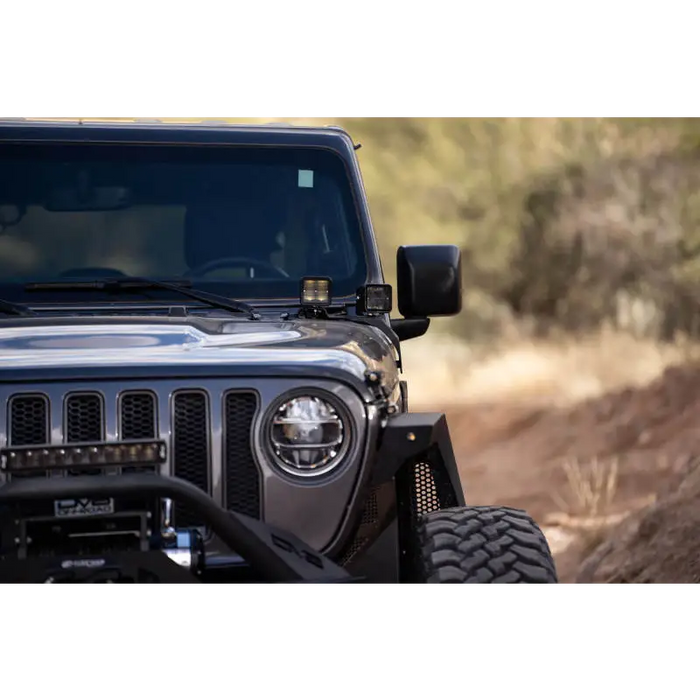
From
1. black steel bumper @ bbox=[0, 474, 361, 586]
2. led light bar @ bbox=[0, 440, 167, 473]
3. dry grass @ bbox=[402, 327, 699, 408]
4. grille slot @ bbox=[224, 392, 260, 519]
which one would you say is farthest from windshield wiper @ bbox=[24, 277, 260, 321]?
dry grass @ bbox=[402, 327, 699, 408]

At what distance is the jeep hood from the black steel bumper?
0.45 m

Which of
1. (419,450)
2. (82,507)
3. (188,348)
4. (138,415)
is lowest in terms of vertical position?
(82,507)

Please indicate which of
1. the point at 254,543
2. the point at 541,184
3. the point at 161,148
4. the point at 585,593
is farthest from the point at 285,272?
the point at 541,184

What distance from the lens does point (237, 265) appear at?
5707 millimetres

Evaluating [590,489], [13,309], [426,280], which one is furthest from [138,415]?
[590,489]

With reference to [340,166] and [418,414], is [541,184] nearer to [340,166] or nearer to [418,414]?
[340,166]

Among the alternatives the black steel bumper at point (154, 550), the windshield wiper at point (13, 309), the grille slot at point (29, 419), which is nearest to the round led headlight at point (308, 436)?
the black steel bumper at point (154, 550)

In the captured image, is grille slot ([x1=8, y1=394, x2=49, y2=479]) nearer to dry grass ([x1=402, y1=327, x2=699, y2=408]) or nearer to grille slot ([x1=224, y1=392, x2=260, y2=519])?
grille slot ([x1=224, y1=392, x2=260, y2=519])

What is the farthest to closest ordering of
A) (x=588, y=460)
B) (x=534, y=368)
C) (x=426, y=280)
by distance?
1. (x=534, y=368)
2. (x=588, y=460)
3. (x=426, y=280)

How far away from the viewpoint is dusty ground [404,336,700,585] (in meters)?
10.9

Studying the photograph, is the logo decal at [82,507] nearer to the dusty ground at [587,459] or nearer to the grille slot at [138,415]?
the grille slot at [138,415]

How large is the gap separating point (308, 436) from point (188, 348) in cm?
43

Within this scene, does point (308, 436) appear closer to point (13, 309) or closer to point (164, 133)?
point (13, 309)

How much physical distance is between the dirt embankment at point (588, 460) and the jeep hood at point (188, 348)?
178 inches
